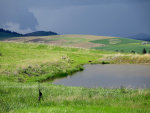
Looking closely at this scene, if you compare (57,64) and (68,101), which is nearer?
(68,101)

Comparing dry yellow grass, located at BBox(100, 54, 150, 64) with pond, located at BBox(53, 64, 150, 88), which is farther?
dry yellow grass, located at BBox(100, 54, 150, 64)

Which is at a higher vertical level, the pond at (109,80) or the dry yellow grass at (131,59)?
the dry yellow grass at (131,59)

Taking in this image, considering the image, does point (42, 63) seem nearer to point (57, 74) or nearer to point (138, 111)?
point (57, 74)

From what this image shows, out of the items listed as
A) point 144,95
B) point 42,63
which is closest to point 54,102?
point 144,95

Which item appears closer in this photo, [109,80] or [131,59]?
[109,80]

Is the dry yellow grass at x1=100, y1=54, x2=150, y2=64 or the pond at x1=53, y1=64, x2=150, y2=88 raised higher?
the dry yellow grass at x1=100, y1=54, x2=150, y2=64

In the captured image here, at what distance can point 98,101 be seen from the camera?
54.3 feet

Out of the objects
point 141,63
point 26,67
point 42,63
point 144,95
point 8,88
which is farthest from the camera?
point 141,63

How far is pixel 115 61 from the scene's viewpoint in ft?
291

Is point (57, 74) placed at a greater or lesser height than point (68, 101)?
lesser

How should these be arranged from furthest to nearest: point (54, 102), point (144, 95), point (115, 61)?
point (115, 61) → point (144, 95) → point (54, 102)

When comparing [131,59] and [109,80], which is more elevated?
[131,59]

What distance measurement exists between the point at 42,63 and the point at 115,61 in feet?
122

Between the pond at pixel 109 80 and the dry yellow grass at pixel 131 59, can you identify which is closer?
the pond at pixel 109 80
